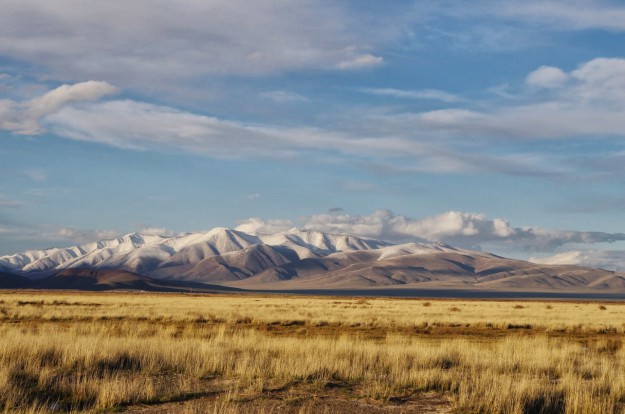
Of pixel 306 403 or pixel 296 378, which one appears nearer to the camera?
pixel 306 403

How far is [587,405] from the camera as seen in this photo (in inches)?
474

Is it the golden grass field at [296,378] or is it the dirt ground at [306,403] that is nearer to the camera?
the dirt ground at [306,403]

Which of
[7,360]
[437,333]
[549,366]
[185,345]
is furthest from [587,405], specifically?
[437,333]

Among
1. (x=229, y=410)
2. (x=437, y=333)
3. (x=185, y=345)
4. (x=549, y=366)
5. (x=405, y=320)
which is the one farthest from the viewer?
(x=405, y=320)

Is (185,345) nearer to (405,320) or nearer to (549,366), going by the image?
(549,366)

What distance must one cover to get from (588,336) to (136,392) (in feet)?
90.4

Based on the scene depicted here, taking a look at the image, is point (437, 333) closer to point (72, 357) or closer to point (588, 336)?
point (588, 336)

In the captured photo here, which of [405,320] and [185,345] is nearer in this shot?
[185,345]

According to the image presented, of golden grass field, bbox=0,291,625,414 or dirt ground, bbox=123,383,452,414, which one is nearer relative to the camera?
dirt ground, bbox=123,383,452,414

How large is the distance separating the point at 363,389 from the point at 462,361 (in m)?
5.14

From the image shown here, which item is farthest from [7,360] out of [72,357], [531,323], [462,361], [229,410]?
[531,323]

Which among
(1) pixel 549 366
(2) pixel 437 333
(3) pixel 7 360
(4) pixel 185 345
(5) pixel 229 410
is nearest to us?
(5) pixel 229 410

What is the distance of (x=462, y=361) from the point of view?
18.1 metres

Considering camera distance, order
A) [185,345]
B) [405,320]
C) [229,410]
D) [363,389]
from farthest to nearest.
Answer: [405,320] → [185,345] → [363,389] → [229,410]
